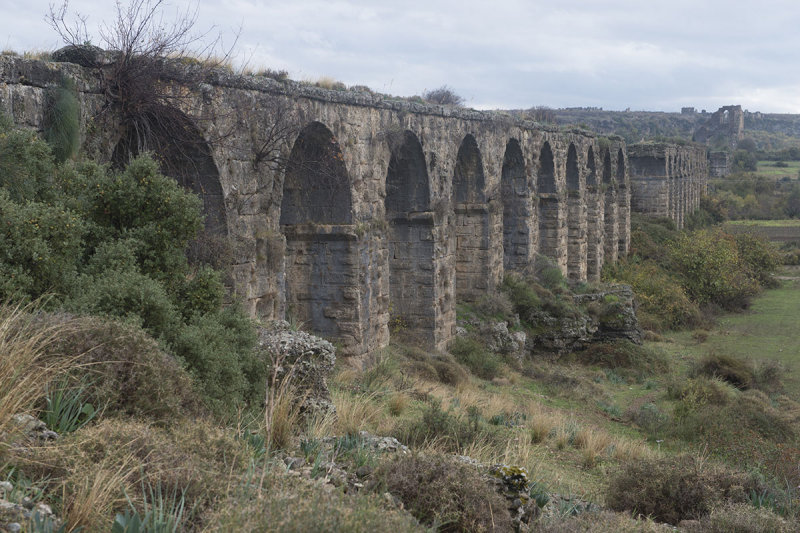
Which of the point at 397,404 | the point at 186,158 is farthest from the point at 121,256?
the point at 397,404

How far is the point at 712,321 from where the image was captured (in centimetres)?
2092

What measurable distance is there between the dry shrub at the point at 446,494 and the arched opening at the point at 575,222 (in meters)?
18.5

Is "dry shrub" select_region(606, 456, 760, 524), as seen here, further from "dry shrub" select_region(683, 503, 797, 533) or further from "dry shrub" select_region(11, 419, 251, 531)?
"dry shrub" select_region(11, 419, 251, 531)

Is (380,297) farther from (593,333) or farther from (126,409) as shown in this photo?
(126,409)

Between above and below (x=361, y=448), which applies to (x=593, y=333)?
below

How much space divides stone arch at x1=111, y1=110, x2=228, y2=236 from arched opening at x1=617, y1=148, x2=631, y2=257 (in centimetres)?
Result: 2206

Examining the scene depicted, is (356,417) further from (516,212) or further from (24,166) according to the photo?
(516,212)

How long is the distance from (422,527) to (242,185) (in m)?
5.61

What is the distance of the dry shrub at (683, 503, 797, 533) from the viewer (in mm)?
3855

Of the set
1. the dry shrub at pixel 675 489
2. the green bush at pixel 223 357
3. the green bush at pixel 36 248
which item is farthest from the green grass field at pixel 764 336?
the green bush at pixel 36 248

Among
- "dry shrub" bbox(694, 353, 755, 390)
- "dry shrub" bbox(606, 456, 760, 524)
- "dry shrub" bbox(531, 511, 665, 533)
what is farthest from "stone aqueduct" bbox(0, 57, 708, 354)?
Result: "dry shrub" bbox(531, 511, 665, 533)

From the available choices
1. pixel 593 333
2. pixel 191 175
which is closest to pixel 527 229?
pixel 593 333

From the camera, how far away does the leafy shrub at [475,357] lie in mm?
13031

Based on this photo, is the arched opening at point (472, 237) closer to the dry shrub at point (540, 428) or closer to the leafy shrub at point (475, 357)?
the leafy shrub at point (475, 357)
